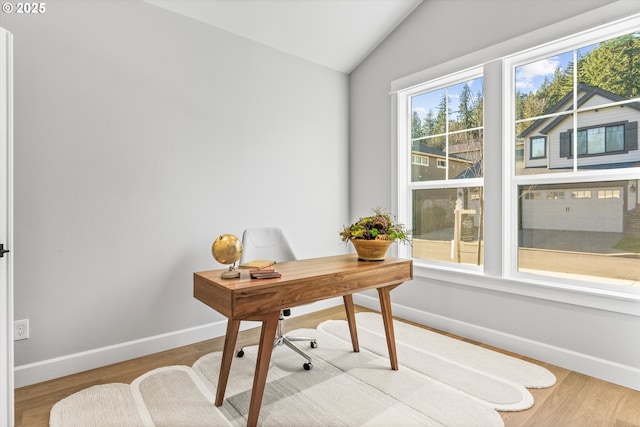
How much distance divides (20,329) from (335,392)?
6.58 ft

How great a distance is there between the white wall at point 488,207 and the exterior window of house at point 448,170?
0.20 metres

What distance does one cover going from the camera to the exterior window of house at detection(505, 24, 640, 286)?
2.23m

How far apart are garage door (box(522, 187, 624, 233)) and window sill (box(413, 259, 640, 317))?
41 centimetres

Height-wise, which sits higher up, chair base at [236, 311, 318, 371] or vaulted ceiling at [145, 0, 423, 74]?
vaulted ceiling at [145, 0, 423, 74]

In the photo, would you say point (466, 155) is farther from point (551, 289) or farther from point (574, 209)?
point (551, 289)

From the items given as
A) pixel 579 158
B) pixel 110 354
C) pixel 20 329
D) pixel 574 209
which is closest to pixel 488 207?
pixel 574 209

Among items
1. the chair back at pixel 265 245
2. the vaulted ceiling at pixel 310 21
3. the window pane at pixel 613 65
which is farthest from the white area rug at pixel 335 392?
the vaulted ceiling at pixel 310 21

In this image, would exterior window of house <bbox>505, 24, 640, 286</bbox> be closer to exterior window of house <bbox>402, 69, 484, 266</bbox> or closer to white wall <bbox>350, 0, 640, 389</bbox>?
white wall <bbox>350, 0, 640, 389</bbox>

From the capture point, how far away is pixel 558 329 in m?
2.39

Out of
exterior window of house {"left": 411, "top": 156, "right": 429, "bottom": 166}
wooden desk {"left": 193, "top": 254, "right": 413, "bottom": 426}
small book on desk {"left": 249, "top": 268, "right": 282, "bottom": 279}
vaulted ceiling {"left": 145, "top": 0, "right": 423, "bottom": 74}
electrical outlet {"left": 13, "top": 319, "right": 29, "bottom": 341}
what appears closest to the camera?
wooden desk {"left": 193, "top": 254, "right": 413, "bottom": 426}

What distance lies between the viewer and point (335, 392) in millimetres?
2016

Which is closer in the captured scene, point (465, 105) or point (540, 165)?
point (540, 165)

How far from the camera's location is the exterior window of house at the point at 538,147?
2.57 metres

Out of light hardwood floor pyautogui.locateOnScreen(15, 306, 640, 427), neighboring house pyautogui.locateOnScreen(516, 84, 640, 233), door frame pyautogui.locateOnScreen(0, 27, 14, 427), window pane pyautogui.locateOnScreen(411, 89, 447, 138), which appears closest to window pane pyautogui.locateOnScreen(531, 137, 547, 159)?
neighboring house pyautogui.locateOnScreen(516, 84, 640, 233)
